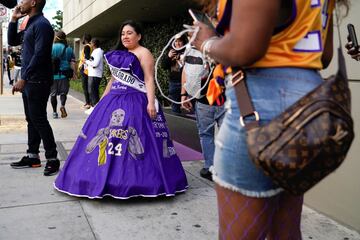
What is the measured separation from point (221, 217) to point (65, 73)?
8940 millimetres

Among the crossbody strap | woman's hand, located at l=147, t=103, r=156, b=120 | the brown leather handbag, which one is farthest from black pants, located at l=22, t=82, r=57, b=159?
the brown leather handbag

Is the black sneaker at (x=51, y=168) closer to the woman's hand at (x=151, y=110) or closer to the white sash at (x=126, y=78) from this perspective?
the white sash at (x=126, y=78)

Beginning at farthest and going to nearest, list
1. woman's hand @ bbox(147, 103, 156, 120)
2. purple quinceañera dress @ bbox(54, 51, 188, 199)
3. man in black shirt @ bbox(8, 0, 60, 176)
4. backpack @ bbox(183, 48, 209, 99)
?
1. man in black shirt @ bbox(8, 0, 60, 176)
2. backpack @ bbox(183, 48, 209, 99)
3. woman's hand @ bbox(147, 103, 156, 120)
4. purple quinceañera dress @ bbox(54, 51, 188, 199)

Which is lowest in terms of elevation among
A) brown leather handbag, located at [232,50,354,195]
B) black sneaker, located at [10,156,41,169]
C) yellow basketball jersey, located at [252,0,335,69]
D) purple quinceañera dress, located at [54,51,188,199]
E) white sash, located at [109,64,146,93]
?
black sneaker, located at [10,156,41,169]

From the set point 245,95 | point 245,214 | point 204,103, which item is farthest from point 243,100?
point 204,103

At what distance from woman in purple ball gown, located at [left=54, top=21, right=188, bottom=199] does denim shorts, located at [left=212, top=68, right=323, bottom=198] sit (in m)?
2.52

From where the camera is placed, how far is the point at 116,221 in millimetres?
3441

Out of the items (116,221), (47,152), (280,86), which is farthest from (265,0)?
(47,152)

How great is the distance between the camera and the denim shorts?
128cm

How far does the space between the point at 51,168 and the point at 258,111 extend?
156 inches

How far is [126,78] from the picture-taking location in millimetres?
4176

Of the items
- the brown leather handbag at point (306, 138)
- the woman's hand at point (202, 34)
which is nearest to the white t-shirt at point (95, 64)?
the woman's hand at point (202, 34)

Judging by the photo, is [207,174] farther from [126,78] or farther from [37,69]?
[37,69]

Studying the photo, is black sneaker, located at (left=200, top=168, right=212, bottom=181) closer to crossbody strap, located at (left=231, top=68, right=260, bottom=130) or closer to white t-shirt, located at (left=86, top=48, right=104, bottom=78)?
crossbody strap, located at (left=231, top=68, right=260, bottom=130)
